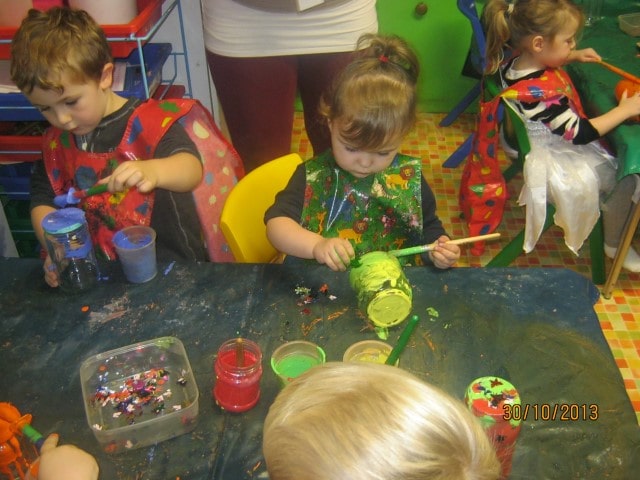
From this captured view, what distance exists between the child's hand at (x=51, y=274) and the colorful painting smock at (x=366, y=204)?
25.7 inches

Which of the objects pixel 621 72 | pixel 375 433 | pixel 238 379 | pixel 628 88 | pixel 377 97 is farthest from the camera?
pixel 621 72

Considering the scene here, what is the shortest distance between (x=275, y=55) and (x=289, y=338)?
103 cm

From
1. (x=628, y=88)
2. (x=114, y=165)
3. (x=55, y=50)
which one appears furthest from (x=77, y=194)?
Result: (x=628, y=88)

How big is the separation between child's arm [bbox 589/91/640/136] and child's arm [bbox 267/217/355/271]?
1.19 meters

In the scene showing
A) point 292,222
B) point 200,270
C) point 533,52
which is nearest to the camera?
point 200,270

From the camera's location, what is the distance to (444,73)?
3668 mm

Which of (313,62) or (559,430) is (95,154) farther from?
(559,430)

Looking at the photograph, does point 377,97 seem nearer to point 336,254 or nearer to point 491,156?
point 336,254

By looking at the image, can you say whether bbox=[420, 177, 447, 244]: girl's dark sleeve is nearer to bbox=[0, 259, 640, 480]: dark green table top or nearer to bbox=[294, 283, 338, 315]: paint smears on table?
bbox=[0, 259, 640, 480]: dark green table top

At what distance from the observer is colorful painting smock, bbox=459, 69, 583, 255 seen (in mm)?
2229

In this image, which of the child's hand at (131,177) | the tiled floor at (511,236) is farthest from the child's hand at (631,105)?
the child's hand at (131,177)

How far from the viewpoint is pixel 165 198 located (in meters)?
1.81

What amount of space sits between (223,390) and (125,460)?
0.20 meters

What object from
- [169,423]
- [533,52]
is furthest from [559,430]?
[533,52]
